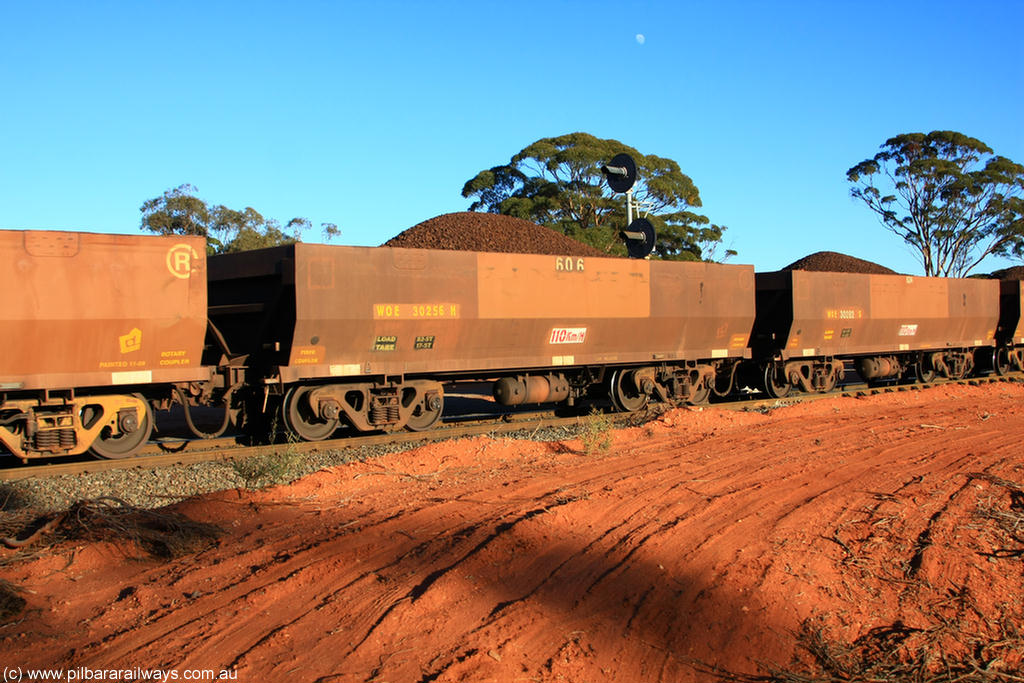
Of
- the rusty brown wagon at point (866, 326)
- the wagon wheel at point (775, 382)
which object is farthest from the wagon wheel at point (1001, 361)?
the wagon wheel at point (775, 382)

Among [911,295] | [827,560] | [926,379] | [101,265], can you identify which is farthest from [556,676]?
[926,379]

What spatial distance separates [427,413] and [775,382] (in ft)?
31.0

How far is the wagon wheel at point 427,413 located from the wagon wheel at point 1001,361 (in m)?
20.2

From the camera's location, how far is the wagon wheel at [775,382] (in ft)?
58.4

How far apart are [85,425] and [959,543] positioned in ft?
33.5

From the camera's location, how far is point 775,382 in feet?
59.8

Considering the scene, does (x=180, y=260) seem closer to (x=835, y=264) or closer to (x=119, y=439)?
(x=119, y=439)

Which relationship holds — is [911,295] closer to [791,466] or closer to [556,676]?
[791,466]

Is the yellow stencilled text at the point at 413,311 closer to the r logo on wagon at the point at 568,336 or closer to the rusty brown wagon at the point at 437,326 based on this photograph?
the rusty brown wagon at the point at 437,326

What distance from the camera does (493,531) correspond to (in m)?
5.88

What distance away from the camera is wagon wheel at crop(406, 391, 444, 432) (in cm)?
1268

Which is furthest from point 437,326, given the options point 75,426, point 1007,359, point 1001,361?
point 1007,359

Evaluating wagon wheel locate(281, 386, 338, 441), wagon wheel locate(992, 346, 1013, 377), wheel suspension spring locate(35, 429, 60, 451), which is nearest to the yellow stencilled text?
wagon wheel locate(281, 386, 338, 441)

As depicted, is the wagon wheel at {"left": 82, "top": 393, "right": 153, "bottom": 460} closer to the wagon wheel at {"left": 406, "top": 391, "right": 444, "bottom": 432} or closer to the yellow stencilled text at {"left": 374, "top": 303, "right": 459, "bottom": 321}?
the yellow stencilled text at {"left": 374, "top": 303, "right": 459, "bottom": 321}
